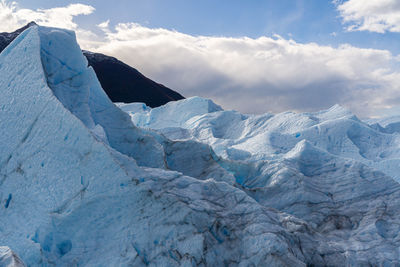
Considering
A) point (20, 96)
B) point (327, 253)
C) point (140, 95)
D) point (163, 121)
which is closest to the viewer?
point (327, 253)

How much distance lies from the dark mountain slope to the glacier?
102ft

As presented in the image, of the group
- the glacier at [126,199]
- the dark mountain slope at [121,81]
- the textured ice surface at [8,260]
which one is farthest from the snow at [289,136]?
the dark mountain slope at [121,81]

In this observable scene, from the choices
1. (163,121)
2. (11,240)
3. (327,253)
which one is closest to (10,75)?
(11,240)

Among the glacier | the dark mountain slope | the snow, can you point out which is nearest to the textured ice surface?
the glacier

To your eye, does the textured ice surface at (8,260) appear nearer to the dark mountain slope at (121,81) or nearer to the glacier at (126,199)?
the glacier at (126,199)

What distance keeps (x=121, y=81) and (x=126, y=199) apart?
36091mm

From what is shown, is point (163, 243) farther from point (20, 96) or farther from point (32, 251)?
point (20, 96)

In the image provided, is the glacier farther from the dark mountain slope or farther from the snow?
the dark mountain slope

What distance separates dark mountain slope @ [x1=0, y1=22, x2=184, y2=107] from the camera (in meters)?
36.7

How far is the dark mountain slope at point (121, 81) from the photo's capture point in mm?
36719

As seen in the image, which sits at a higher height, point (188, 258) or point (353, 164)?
point (353, 164)

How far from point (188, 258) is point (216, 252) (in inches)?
12.9

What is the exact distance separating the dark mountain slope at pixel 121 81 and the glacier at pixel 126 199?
3111cm

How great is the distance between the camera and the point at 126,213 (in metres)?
3.78
